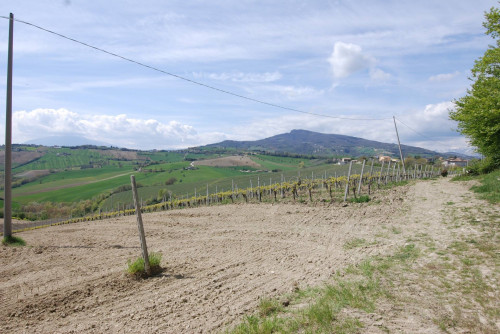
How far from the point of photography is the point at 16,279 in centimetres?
648

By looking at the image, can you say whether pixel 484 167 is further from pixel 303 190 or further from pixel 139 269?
pixel 139 269

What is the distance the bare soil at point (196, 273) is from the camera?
4371mm

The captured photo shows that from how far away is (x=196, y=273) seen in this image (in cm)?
638

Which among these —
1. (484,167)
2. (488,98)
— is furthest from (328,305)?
(484,167)

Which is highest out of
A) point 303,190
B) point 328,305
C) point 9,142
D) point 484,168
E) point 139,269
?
point 9,142

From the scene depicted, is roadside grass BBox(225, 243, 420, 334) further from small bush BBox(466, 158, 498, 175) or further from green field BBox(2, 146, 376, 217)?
green field BBox(2, 146, 376, 217)

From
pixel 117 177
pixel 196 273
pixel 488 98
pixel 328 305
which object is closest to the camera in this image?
pixel 328 305

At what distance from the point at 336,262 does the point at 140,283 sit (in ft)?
13.4

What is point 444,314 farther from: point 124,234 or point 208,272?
point 124,234

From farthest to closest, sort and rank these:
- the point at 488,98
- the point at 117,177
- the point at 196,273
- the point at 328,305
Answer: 1. the point at 117,177
2. the point at 488,98
3. the point at 196,273
4. the point at 328,305

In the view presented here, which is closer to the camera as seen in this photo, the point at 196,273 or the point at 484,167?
the point at 196,273

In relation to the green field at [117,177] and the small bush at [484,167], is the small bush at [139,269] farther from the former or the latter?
the green field at [117,177]

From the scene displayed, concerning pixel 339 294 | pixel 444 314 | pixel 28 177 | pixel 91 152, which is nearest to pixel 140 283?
pixel 339 294

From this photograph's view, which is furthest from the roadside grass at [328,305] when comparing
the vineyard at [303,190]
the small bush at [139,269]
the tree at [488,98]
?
the vineyard at [303,190]
